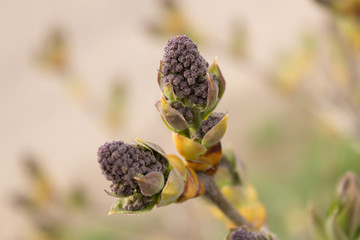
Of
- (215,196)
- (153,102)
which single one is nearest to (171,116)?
(215,196)

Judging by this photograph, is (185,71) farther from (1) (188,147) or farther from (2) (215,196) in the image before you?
(2) (215,196)

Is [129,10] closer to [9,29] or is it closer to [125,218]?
[9,29]

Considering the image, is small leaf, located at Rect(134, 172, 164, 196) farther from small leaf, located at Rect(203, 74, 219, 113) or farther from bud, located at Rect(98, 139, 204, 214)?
small leaf, located at Rect(203, 74, 219, 113)

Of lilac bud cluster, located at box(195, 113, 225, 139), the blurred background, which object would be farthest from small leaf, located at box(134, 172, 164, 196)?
the blurred background

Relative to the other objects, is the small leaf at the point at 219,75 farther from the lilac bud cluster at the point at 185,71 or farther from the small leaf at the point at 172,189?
the small leaf at the point at 172,189

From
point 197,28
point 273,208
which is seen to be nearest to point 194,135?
point 197,28

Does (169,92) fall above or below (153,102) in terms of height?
above
